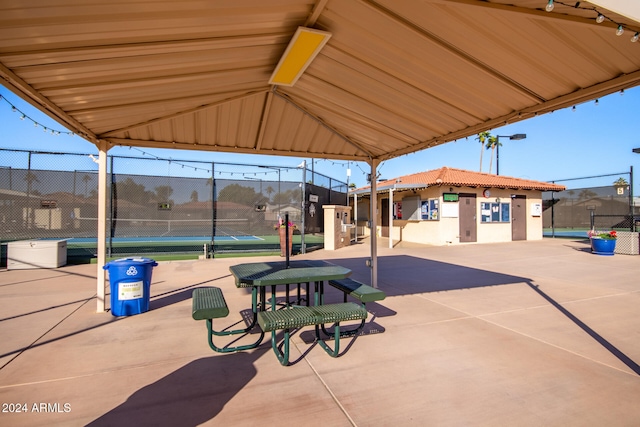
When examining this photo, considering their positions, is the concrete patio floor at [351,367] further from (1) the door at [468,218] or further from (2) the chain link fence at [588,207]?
(2) the chain link fence at [588,207]

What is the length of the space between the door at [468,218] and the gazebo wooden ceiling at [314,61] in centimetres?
1291

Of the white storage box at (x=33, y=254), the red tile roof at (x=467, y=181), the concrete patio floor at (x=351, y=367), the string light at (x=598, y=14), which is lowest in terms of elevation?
the concrete patio floor at (x=351, y=367)

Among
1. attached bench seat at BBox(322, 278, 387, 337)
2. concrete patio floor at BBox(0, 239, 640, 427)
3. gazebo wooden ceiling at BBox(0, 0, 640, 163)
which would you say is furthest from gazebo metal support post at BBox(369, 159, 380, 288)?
attached bench seat at BBox(322, 278, 387, 337)

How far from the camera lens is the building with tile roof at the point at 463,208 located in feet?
54.5

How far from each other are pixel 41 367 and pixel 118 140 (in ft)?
11.5

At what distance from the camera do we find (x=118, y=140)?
5.40 meters

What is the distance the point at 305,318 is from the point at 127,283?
10.6 ft

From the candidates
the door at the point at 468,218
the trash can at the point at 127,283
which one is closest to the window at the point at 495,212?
the door at the point at 468,218

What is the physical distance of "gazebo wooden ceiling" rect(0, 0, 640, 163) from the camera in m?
2.37

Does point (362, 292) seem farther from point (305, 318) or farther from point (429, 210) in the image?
point (429, 210)

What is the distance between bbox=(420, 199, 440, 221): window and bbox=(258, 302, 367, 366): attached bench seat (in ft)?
46.7

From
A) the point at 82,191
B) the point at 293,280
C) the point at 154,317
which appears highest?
the point at 82,191

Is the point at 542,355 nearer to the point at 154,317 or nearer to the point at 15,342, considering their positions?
the point at 154,317

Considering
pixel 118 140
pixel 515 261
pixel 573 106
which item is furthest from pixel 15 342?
pixel 515 261
